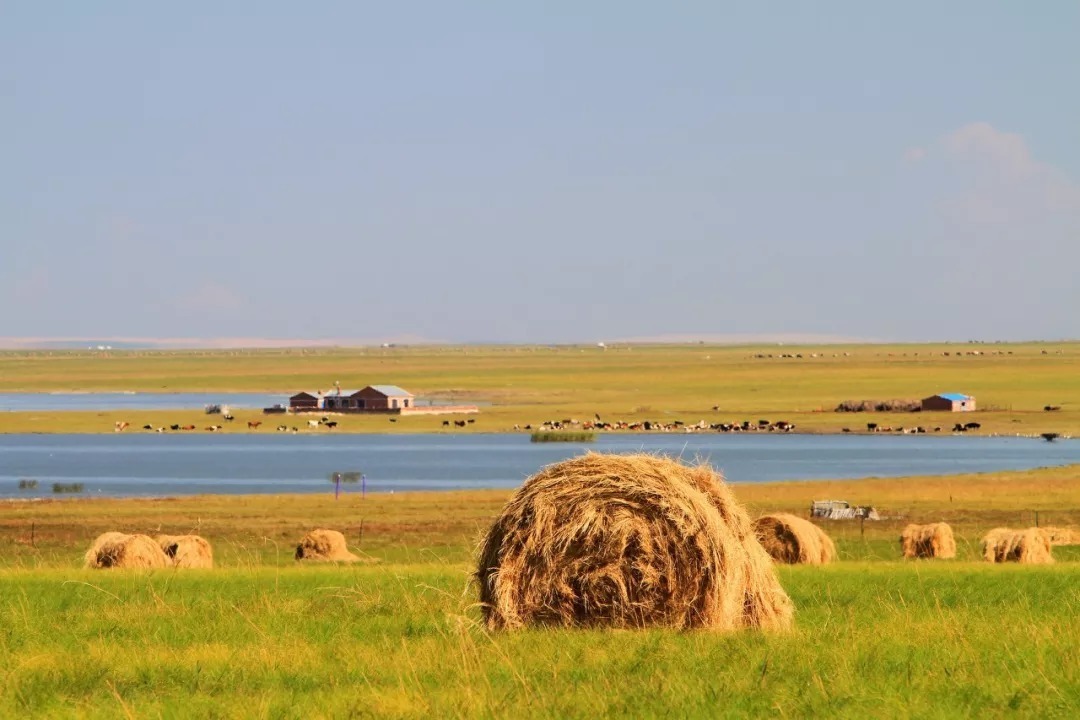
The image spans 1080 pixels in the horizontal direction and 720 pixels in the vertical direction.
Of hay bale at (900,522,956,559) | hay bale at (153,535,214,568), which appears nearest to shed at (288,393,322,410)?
hay bale at (153,535,214,568)

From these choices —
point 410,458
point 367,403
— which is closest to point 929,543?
point 410,458

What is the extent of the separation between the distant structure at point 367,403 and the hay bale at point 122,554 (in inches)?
3988

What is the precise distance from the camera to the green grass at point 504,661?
11281 millimetres

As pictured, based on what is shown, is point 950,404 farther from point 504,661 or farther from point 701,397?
point 504,661

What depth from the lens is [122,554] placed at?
2703 cm

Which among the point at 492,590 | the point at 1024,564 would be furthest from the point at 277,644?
the point at 1024,564

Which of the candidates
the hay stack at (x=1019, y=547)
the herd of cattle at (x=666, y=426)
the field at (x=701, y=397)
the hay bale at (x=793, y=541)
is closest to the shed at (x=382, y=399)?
the field at (x=701, y=397)

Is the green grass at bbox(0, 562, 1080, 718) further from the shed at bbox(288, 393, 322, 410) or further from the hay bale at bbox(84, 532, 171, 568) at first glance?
the shed at bbox(288, 393, 322, 410)

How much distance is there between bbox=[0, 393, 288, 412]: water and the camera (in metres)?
144

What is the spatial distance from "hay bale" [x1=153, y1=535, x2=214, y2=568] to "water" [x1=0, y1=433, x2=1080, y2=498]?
31626 millimetres

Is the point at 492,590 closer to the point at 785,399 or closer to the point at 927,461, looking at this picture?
the point at 927,461

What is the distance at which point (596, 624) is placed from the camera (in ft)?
50.4

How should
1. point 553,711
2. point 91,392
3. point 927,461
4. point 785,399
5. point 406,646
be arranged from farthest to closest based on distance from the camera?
point 91,392, point 785,399, point 927,461, point 406,646, point 553,711

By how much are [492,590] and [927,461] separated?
2558 inches
